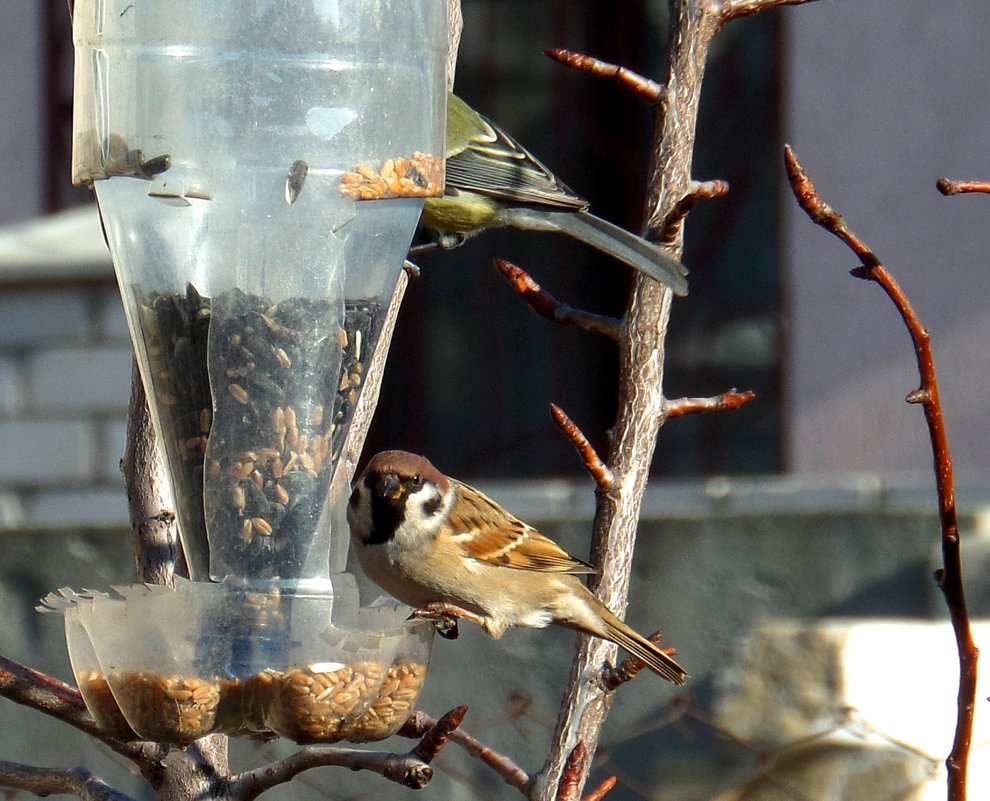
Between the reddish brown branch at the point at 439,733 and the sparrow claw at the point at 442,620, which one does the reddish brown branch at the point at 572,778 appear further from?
the sparrow claw at the point at 442,620

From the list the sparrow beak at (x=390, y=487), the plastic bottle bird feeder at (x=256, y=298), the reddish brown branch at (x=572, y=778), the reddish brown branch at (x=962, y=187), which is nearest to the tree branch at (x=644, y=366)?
the reddish brown branch at (x=572, y=778)

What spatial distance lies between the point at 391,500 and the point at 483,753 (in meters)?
0.82

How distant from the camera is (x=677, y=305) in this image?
5320mm

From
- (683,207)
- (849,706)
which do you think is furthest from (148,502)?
(849,706)

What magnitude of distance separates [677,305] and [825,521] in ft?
6.90

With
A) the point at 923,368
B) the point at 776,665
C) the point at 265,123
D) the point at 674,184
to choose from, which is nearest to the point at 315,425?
the point at 265,123

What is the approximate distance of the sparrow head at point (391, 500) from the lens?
271 centimetres

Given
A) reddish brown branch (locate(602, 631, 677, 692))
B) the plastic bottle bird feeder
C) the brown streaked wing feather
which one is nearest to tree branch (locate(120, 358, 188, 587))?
the plastic bottle bird feeder

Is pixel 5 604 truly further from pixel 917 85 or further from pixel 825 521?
pixel 917 85

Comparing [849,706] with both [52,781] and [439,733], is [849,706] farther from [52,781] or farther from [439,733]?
[52,781]

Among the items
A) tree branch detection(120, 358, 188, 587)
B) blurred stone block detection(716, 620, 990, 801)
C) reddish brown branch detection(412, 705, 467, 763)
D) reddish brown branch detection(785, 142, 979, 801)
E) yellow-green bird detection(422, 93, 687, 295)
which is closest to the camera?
reddish brown branch detection(785, 142, 979, 801)

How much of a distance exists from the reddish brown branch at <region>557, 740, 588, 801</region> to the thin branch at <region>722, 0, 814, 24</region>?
0.84 metres

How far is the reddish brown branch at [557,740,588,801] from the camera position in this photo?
1.77 m

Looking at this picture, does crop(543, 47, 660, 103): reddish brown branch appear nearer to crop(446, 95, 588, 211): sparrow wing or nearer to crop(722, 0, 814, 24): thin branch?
crop(722, 0, 814, 24): thin branch
